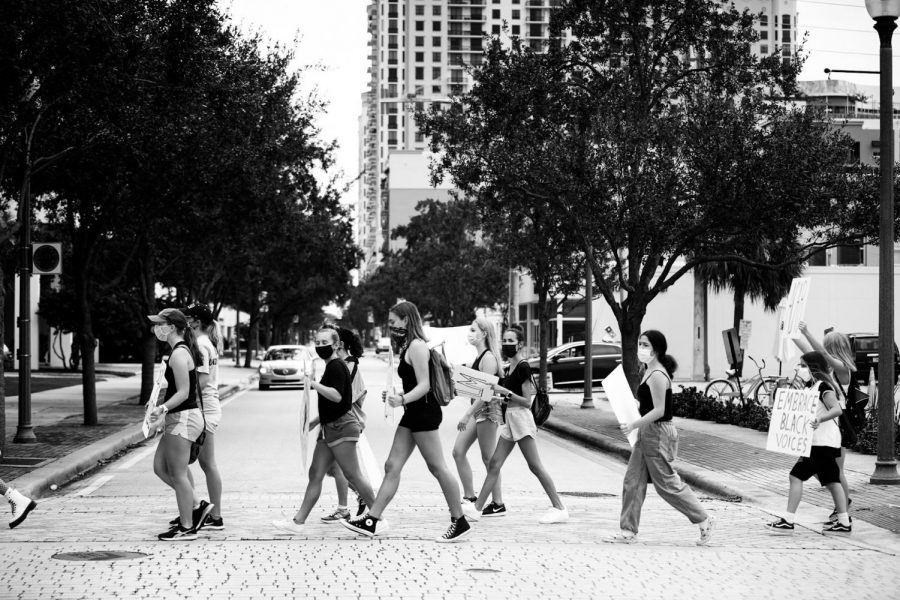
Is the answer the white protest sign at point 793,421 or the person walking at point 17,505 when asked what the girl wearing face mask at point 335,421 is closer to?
the person walking at point 17,505

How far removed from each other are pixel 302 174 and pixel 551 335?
37.6 meters

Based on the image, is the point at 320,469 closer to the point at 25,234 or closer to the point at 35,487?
the point at 35,487

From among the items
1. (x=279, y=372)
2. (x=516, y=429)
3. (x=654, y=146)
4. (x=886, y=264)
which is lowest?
(x=279, y=372)

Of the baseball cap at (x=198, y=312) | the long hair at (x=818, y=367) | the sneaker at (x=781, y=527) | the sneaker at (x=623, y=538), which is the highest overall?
the baseball cap at (x=198, y=312)

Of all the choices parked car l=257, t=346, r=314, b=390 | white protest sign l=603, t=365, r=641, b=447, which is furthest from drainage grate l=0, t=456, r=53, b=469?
parked car l=257, t=346, r=314, b=390

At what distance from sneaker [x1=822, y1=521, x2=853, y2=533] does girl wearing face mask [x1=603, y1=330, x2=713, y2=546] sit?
4.75 feet

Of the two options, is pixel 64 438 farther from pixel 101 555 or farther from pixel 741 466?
pixel 101 555

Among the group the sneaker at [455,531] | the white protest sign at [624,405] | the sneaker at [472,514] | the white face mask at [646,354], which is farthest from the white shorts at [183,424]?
the white face mask at [646,354]

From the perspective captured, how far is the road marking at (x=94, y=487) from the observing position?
504 inches

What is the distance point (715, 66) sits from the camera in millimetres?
21906

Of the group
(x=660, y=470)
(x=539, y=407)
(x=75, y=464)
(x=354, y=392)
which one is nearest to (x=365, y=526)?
(x=354, y=392)

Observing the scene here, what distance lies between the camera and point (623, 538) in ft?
30.9

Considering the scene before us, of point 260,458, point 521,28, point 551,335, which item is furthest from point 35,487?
point 521,28

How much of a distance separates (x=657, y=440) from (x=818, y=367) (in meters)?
1.94
